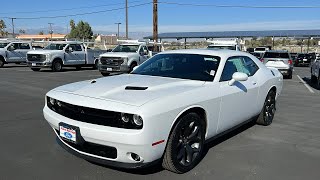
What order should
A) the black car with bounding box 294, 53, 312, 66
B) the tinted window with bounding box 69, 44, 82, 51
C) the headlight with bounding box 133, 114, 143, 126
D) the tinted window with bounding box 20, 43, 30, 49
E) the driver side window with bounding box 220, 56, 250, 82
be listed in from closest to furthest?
1. the headlight with bounding box 133, 114, 143, 126
2. the driver side window with bounding box 220, 56, 250, 82
3. the tinted window with bounding box 69, 44, 82, 51
4. the tinted window with bounding box 20, 43, 30, 49
5. the black car with bounding box 294, 53, 312, 66

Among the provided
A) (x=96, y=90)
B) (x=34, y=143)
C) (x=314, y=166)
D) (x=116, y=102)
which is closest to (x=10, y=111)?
(x=34, y=143)

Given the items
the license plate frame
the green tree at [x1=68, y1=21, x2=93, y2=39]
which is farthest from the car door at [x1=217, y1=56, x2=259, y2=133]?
the green tree at [x1=68, y1=21, x2=93, y2=39]

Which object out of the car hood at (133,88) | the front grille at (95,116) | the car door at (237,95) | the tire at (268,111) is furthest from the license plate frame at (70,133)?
the tire at (268,111)

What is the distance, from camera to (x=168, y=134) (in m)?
4.01

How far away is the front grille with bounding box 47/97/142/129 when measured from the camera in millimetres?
3816

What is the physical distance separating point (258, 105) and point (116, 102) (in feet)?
10.9

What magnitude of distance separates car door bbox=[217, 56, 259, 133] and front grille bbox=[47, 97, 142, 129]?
1706 mm

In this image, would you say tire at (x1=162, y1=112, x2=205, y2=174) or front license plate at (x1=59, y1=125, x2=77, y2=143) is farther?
tire at (x1=162, y1=112, x2=205, y2=174)

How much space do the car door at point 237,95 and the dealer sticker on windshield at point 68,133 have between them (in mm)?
2031

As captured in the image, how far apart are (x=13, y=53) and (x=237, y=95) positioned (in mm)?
22826

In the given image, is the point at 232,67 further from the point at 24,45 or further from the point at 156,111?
the point at 24,45

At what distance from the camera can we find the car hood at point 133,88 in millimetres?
4008

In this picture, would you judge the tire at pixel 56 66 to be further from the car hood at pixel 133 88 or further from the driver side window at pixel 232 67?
the car hood at pixel 133 88

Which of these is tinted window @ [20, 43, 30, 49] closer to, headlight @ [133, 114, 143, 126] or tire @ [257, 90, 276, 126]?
tire @ [257, 90, 276, 126]
